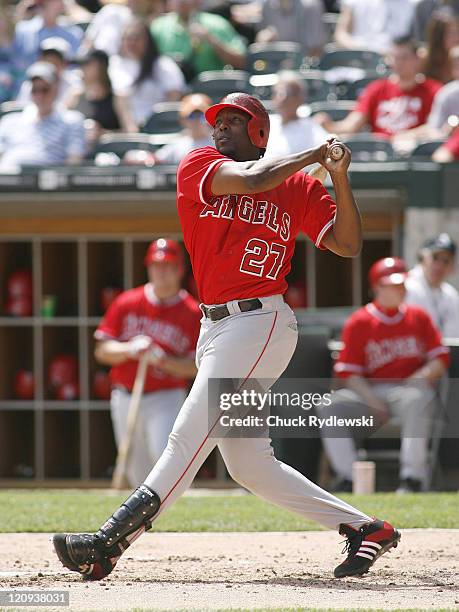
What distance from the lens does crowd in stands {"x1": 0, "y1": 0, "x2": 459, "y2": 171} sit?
9352 mm

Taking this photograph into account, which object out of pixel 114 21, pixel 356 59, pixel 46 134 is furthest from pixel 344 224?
pixel 114 21

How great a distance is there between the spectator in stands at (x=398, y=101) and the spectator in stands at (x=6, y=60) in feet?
11.0

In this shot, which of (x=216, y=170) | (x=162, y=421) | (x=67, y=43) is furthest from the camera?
(x=67, y=43)

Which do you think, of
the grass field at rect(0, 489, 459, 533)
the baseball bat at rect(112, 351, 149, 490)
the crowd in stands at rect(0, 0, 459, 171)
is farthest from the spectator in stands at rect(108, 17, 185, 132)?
the grass field at rect(0, 489, 459, 533)

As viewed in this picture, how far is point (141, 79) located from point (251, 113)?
661 cm

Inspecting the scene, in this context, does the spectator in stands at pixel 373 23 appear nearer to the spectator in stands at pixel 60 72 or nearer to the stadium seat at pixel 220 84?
the stadium seat at pixel 220 84

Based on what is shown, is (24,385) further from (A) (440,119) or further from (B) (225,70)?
(A) (440,119)

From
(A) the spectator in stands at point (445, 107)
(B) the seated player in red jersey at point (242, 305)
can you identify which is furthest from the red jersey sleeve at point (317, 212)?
(A) the spectator in stands at point (445, 107)

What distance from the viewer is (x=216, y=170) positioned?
395 centimetres

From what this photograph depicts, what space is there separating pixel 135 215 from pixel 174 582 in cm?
574

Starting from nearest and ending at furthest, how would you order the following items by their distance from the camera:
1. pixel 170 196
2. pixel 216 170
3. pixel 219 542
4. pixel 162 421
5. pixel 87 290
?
pixel 216 170, pixel 219 542, pixel 162 421, pixel 170 196, pixel 87 290

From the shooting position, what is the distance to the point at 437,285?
848 centimetres

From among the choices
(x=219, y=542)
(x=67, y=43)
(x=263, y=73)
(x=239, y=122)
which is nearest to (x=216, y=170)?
(x=239, y=122)

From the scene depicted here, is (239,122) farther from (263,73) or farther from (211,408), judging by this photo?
(263,73)
